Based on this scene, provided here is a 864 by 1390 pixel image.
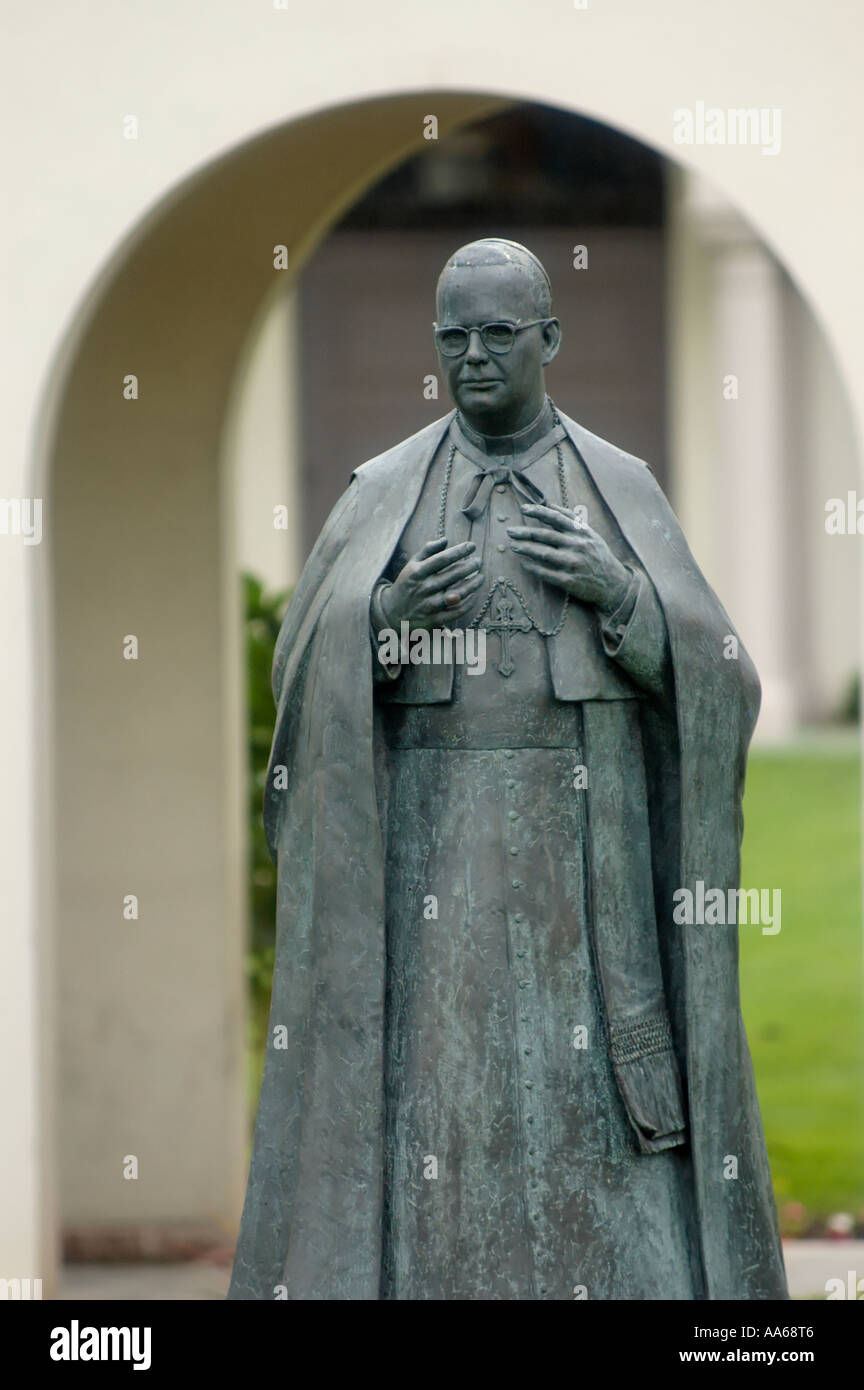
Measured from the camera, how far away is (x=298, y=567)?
738 inches

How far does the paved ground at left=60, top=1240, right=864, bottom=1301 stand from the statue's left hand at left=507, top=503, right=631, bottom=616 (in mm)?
4122

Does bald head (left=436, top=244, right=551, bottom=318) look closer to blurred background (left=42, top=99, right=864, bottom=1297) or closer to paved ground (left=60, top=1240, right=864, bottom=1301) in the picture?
blurred background (left=42, top=99, right=864, bottom=1297)

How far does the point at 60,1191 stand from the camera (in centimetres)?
938

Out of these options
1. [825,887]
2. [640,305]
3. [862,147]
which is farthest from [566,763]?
[640,305]

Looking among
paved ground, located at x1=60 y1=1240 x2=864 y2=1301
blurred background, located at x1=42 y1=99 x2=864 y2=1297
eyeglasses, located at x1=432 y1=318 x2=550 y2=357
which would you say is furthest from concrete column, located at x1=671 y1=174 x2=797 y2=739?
eyeglasses, located at x1=432 y1=318 x2=550 y2=357

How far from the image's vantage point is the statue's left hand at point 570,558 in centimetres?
510

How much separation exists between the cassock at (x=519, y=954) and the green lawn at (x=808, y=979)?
4.52m

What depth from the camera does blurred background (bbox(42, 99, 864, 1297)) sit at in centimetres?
934

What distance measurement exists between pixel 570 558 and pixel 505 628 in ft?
0.75
